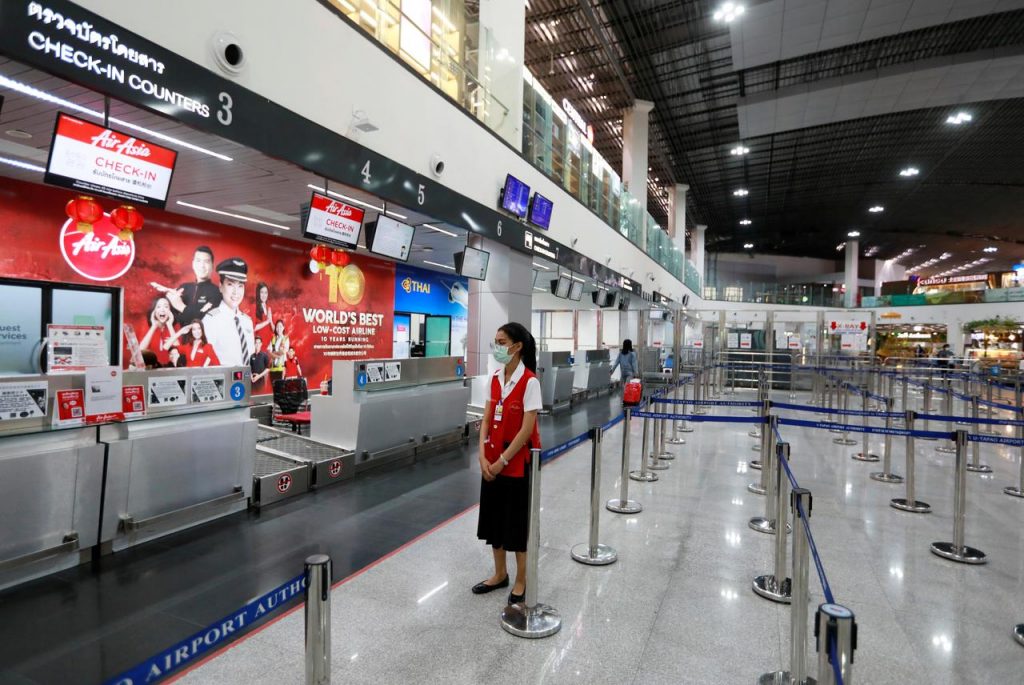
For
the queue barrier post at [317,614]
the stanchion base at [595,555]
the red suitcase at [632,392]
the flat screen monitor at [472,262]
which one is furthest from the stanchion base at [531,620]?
the red suitcase at [632,392]

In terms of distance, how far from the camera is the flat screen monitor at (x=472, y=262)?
25.3 ft

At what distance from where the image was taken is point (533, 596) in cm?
291

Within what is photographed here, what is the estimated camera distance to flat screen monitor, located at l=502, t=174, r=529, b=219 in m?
8.74

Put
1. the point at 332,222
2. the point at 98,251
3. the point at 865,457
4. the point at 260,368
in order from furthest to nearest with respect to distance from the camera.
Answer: the point at 260,368
the point at 98,251
the point at 865,457
the point at 332,222

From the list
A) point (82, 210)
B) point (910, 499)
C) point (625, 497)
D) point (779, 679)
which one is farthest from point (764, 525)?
point (82, 210)

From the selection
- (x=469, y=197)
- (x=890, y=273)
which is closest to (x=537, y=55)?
(x=469, y=197)

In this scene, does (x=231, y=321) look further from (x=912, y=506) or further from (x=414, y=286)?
(x=912, y=506)

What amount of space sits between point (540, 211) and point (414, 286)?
5742 mm

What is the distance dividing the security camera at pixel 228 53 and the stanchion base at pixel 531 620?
4373 mm

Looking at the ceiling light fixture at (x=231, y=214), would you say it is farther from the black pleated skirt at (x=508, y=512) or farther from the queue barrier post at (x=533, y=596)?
the queue barrier post at (x=533, y=596)

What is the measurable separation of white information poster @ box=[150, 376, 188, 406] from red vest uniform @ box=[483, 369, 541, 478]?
8.94 ft

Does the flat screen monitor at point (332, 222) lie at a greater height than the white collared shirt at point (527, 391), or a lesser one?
greater

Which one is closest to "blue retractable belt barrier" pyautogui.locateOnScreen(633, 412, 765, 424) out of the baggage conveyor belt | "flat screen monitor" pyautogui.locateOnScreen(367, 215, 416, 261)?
the baggage conveyor belt

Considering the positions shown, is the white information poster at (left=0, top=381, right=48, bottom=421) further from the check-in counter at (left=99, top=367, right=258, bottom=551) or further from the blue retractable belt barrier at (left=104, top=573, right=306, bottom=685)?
the blue retractable belt barrier at (left=104, top=573, right=306, bottom=685)
